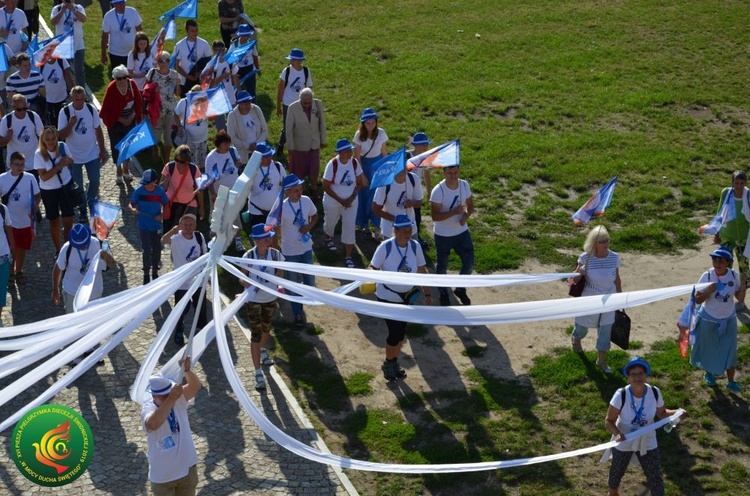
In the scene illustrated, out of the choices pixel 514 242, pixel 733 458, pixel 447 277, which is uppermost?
pixel 447 277

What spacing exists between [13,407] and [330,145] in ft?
26.1

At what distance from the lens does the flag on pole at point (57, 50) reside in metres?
17.4

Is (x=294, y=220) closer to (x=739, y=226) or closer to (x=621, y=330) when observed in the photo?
(x=621, y=330)

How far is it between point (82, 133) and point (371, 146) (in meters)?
4.04

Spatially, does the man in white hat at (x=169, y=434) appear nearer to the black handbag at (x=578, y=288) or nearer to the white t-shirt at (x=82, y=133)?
the black handbag at (x=578, y=288)

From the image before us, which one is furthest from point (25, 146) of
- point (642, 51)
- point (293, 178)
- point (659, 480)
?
point (642, 51)

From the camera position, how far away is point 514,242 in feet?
52.6

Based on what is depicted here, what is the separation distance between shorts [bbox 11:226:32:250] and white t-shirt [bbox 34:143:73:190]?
78cm

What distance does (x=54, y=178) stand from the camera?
49.3 feet

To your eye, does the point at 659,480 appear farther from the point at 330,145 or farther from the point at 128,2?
the point at 128,2

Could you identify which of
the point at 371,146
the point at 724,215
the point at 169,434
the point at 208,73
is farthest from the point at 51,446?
the point at 208,73

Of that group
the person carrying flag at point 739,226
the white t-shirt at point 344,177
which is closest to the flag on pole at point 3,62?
the white t-shirt at point 344,177

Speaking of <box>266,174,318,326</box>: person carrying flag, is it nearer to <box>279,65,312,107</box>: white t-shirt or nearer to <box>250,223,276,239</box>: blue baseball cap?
<box>250,223,276,239</box>: blue baseball cap

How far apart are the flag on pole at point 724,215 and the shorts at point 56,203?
8.21m
